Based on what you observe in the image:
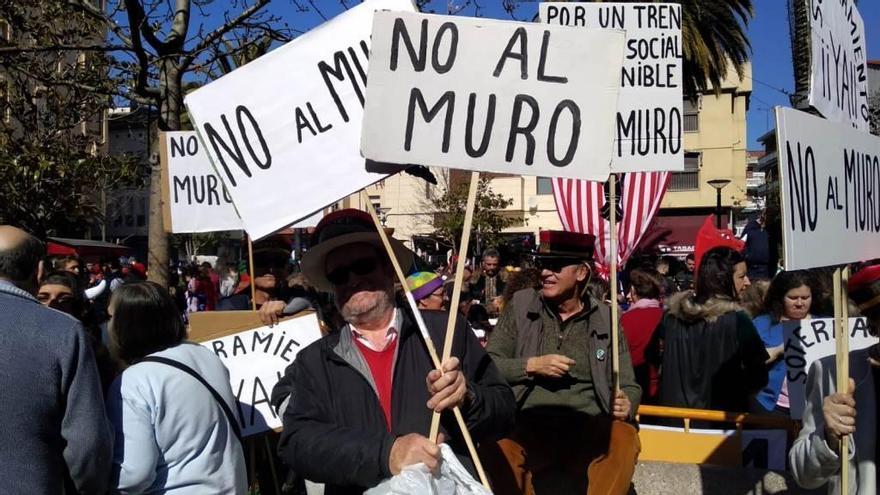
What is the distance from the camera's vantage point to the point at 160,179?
6.75 metres

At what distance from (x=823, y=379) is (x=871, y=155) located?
1.04 meters

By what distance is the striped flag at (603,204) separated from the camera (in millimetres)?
10992

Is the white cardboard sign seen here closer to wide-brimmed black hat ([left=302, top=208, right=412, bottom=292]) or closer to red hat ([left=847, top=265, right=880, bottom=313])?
wide-brimmed black hat ([left=302, top=208, right=412, bottom=292])

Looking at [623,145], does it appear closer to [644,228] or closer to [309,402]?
[309,402]

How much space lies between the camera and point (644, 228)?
1147cm

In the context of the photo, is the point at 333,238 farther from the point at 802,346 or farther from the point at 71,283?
the point at 802,346

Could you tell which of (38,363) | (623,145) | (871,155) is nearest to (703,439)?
(623,145)

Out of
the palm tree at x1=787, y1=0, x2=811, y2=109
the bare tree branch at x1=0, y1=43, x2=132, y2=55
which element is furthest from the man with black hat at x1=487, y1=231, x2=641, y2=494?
the bare tree branch at x1=0, y1=43, x2=132, y2=55

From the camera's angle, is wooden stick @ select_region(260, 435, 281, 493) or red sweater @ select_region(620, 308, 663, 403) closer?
wooden stick @ select_region(260, 435, 281, 493)

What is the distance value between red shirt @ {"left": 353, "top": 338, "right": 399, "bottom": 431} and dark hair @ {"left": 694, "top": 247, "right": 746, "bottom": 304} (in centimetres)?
314

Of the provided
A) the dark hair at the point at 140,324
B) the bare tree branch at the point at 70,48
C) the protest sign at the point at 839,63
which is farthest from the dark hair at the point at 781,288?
the bare tree branch at the point at 70,48

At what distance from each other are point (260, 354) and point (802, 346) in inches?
126

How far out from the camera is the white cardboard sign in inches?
196

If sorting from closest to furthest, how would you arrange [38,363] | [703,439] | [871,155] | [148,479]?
[38,363] → [148,479] → [871,155] → [703,439]
